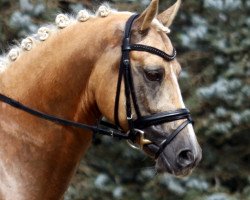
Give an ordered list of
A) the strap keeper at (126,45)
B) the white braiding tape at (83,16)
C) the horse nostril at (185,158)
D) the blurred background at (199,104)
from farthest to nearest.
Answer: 1. the blurred background at (199,104)
2. the white braiding tape at (83,16)
3. the strap keeper at (126,45)
4. the horse nostril at (185,158)

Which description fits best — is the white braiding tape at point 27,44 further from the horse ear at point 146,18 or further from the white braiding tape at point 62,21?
the horse ear at point 146,18

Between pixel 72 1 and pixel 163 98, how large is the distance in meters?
3.25

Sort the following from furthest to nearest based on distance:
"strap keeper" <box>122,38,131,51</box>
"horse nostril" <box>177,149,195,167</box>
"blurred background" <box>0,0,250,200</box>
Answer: "blurred background" <box>0,0,250,200</box>, "strap keeper" <box>122,38,131,51</box>, "horse nostril" <box>177,149,195,167</box>

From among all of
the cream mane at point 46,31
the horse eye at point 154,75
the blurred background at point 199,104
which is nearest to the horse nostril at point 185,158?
the horse eye at point 154,75

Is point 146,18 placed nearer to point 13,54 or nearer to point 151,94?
point 151,94

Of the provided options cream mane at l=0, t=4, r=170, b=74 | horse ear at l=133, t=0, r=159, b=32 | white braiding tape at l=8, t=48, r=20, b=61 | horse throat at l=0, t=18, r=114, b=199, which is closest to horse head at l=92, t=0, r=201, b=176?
horse ear at l=133, t=0, r=159, b=32

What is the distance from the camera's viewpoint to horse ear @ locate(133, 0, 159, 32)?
11.6 ft

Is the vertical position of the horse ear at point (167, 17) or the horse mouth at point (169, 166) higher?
the horse ear at point (167, 17)

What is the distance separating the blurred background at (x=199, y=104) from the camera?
596cm

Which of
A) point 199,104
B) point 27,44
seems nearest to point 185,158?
point 27,44

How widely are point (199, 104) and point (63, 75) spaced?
268 cm

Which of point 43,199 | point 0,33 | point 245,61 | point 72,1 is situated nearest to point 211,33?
point 245,61

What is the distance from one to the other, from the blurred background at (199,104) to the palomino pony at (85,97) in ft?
7.41

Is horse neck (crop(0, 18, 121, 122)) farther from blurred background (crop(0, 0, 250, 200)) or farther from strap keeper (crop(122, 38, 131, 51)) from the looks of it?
blurred background (crop(0, 0, 250, 200))
